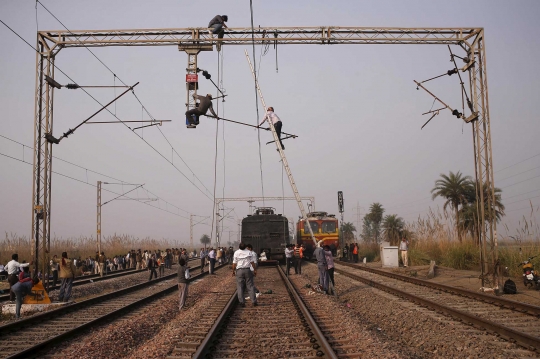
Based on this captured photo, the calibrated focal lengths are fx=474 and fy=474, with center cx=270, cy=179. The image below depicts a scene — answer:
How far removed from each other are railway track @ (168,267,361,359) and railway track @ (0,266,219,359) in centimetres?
251

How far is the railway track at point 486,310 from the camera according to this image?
858cm

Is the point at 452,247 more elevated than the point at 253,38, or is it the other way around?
the point at 253,38

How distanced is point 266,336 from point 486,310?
20.0 ft

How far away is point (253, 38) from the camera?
15.0m

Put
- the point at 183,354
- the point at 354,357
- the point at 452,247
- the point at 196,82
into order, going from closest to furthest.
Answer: the point at 354,357
the point at 183,354
the point at 196,82
the point at 452,247

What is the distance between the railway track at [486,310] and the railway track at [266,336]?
9.35 ft

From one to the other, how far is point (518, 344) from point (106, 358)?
694cm

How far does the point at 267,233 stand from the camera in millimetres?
31281

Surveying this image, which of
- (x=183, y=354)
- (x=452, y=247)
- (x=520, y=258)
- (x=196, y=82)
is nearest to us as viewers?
(x=183, y=354)

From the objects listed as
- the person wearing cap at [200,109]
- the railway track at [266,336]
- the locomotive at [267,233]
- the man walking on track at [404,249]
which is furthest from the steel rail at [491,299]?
the locomotive at [267,233]

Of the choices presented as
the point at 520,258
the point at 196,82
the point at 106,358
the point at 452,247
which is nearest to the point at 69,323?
the point at 106,358

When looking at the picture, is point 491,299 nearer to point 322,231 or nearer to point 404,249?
point 404,249

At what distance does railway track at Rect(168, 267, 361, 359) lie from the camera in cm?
781

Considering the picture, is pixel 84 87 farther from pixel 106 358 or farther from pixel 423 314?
pixel 423 314
